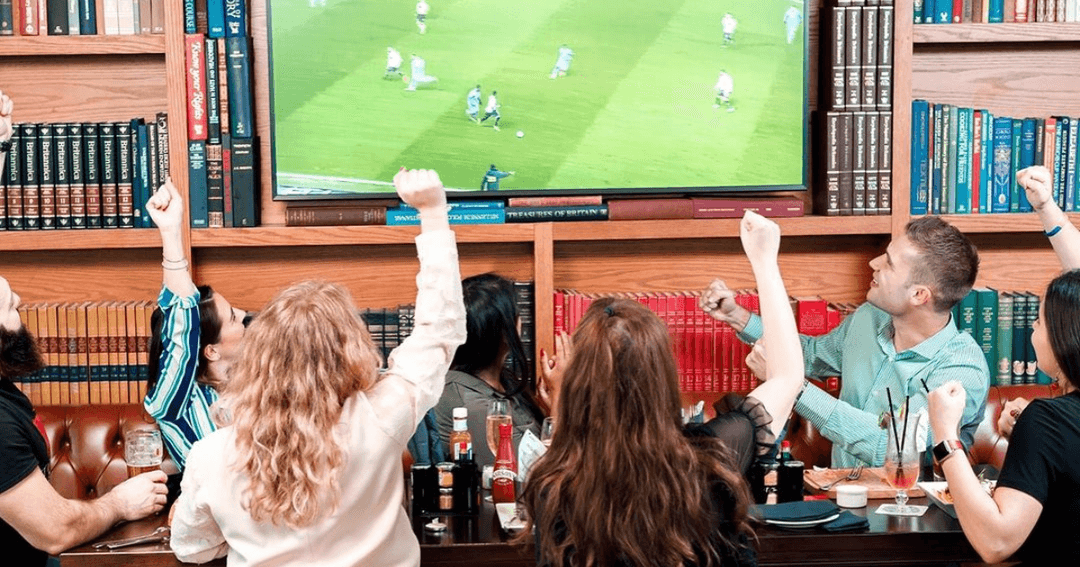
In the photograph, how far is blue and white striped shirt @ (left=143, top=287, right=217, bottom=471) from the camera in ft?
9.77

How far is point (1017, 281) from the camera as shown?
4227mm

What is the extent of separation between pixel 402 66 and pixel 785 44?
1.22m

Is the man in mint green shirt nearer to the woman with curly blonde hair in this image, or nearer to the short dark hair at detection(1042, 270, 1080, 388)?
the short dark hair at detection(1042, 270, 1080, 388)

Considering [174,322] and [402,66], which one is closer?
[174,322]

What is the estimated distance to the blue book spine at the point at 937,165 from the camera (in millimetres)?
3861

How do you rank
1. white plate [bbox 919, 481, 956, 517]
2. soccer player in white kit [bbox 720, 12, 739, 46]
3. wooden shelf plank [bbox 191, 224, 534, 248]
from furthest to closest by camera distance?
soccer player in white kit [bbox 720, 12, 739, 46]
wooden shelf plank [bbox 191, 224, 534, 248]
white plate [bbox 919, 481, 956, 517]

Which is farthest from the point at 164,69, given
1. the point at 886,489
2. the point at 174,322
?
the point at 886,489

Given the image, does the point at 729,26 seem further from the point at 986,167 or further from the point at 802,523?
the point at 802,523

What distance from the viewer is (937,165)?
3.88 meters

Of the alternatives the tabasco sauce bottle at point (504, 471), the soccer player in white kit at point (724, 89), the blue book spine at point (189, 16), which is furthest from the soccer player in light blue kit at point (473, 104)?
the tabasco sauce bottle at point (504, 471)

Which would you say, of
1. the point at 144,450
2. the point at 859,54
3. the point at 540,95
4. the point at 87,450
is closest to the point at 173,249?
the point at 144,450

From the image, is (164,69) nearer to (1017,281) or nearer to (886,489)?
(886,489)

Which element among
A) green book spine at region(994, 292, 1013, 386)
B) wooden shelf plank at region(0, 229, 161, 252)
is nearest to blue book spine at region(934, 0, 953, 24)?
green book spine at region(994, 292, 1013, 386)

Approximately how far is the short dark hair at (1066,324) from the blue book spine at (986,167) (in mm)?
1544
